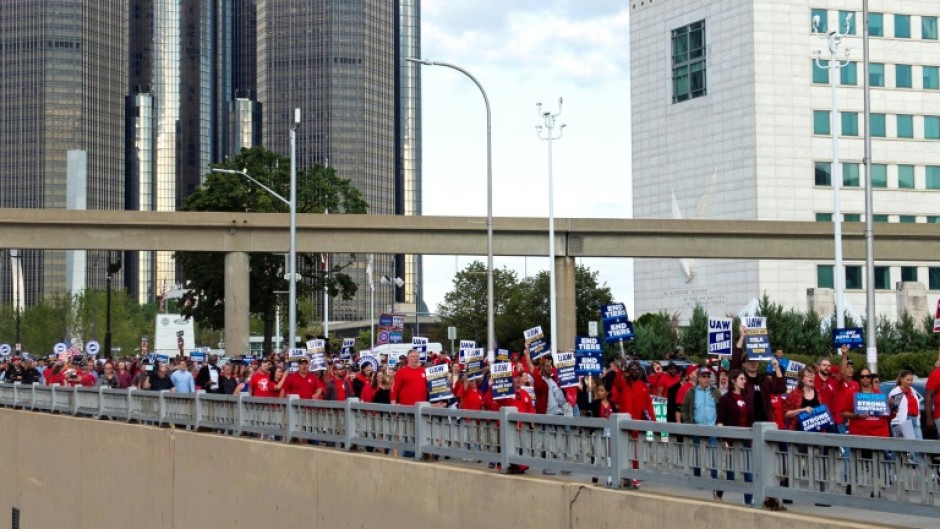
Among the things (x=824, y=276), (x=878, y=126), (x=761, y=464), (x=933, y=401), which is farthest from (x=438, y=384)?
(x=878, y=126)

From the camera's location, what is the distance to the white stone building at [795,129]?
93500 mm

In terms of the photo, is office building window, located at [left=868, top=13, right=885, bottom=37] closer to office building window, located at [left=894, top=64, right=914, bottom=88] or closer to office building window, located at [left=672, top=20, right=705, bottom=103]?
office building window, located at [left=894, top=64, right=914, bottom=88]

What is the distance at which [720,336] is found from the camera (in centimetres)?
2462

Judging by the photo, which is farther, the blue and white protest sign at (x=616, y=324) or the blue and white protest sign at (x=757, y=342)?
the blue and white protest sign at (x=616, y=324)

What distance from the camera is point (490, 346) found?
37.1 metres

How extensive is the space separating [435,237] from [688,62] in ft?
156

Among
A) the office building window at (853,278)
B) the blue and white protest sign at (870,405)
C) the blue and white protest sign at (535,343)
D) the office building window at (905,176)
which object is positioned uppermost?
the office building window at (905,176)

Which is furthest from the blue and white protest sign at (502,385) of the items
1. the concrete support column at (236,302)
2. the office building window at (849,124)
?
the office building window at (849,124)

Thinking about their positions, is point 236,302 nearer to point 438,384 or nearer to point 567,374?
point 567,374

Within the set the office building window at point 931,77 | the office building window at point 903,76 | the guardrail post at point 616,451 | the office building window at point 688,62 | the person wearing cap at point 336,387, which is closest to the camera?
the guardrail post at point 616,451

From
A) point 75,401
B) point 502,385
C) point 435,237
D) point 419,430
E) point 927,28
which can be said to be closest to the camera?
point 502,385

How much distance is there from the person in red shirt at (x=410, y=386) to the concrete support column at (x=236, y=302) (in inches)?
1433

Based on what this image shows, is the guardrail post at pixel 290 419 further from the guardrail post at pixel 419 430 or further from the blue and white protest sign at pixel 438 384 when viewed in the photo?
the guardrail post at pixel 419 430

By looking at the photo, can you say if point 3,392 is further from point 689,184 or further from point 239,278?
point 689,184
